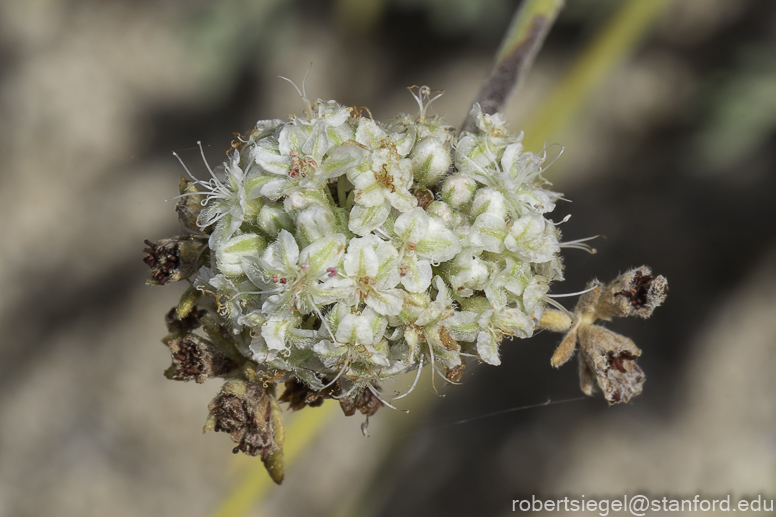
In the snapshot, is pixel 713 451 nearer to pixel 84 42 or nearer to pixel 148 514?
pixel 148 514

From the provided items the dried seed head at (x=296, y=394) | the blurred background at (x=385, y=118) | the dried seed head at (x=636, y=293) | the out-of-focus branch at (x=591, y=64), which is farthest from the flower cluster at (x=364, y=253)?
the blurred background at (x=385, y=118)

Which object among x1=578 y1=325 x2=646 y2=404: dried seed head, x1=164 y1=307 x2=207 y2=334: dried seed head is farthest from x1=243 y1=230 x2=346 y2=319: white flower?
x1=578 y1=325 x2=646 y2=404: dried seed head

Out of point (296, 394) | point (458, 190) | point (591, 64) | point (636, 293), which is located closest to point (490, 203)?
point (458, 190)

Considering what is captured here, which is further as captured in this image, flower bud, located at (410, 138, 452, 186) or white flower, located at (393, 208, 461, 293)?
flower bud, located at (410, 138, 452, 186)

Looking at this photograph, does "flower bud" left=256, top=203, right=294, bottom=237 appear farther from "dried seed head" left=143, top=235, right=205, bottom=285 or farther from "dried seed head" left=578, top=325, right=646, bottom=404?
"dried seed head" left=578, top=325, right=646, bottom=404

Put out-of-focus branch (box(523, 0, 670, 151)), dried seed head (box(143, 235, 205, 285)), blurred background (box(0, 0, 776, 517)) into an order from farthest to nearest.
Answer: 1. blurred background (box(0, 0, 776, 517))
2. out-of-focus branch (box(523, 0, 670, 151))
3. dried seed head (box(143, 235, 205, 285))

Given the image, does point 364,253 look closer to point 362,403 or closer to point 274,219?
point 274,219
